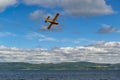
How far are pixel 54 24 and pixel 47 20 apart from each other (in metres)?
3.72

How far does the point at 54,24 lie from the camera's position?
6325 centimetres

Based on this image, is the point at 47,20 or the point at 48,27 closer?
the point at 48,27

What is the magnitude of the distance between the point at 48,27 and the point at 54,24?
1.77 meters

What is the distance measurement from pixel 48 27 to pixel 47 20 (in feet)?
15.6

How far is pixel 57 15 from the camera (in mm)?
63938

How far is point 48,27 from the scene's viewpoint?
6206 centimetres

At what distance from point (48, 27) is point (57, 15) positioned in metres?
3.57

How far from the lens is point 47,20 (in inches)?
2618

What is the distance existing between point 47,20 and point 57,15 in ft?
11.2
